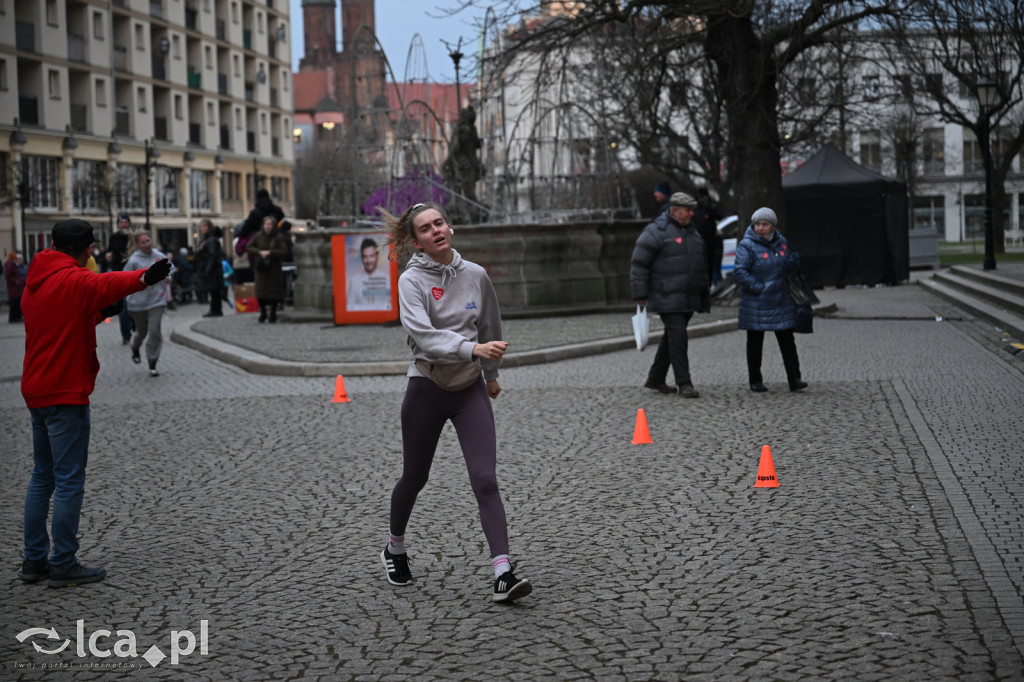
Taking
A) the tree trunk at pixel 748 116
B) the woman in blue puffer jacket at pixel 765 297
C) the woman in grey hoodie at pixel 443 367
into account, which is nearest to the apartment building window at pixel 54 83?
the tree trunk at pixel 748 116

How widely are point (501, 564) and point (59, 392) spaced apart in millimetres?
2262

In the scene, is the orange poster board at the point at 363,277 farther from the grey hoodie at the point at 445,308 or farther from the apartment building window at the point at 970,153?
the apartment building window at the point at 970,153

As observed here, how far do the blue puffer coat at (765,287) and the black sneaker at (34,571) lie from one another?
7596 millimetres

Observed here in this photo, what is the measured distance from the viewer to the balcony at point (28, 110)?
172 feet

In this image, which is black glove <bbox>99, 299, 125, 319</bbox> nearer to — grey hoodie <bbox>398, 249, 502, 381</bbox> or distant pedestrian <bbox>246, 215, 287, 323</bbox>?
grey hoodie <bbox>398, 249, 502, 381</bbox>

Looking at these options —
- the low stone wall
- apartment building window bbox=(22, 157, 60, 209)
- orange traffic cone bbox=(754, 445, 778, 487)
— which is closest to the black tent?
the low stone wall

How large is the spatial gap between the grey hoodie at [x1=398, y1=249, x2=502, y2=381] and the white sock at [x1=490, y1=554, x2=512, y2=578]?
2.52 ft

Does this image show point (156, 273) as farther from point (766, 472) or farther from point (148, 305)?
point (148, 305)

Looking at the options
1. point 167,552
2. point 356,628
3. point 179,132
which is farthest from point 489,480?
point 179,132

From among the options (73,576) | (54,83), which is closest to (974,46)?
(73,576)

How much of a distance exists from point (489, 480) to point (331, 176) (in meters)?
21.2

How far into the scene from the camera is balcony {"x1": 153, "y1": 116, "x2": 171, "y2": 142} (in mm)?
64500

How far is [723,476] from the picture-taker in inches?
332

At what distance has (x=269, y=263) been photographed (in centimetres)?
2277
